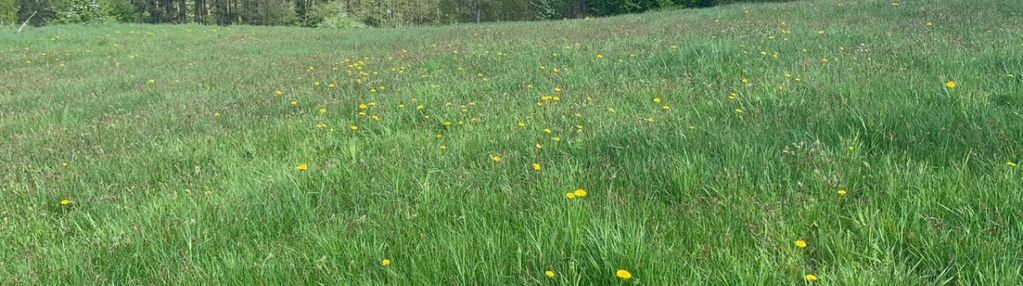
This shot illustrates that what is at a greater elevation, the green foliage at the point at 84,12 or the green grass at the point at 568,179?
the green foliage at the point at 84,12

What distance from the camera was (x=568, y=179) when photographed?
301cm

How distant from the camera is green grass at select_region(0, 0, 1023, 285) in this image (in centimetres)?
218

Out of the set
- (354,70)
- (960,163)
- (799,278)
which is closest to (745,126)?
(960,163)

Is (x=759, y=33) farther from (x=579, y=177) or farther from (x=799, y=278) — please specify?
(x=799, y=278)

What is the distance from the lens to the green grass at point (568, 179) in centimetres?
218

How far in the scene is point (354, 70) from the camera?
29.6 ft

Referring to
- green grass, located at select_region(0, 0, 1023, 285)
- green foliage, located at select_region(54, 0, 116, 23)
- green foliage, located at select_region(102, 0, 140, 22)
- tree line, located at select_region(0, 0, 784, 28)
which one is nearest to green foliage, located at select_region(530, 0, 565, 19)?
tree line, located at select_region(0, 0, 784, 28)

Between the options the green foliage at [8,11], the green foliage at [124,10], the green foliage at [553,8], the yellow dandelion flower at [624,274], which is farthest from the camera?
the green foliage at [8,11]

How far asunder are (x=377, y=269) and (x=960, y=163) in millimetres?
2583

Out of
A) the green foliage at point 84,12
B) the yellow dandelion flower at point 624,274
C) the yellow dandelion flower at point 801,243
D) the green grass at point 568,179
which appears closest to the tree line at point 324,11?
the green foliage at point 84,12

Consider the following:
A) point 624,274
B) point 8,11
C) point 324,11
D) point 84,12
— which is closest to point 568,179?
point 624,274

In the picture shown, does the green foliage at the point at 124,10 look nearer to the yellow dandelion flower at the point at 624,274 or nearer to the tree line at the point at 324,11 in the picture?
the tree line at the point at 324,11

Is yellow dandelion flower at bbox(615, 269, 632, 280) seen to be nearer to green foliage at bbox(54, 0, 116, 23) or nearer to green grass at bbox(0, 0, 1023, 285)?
green grass at bbox(0, 0, 1023, 285)

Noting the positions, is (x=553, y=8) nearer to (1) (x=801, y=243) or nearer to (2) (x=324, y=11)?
(2) (x=324, y=11)
